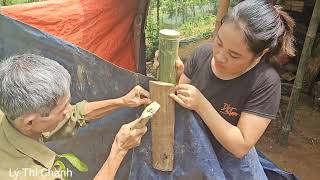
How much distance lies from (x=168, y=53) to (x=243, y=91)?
1.28ft

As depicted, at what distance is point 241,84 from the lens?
1696mm

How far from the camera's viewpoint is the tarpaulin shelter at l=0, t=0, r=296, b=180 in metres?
1.74

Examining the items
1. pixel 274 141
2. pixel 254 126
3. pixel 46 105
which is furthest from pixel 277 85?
pixel 274 141

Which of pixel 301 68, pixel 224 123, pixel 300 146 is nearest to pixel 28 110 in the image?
pixel 224 123

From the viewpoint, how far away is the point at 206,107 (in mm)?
1559

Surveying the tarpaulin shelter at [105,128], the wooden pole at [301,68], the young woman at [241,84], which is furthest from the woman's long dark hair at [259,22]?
the wooden pole at [301,68]

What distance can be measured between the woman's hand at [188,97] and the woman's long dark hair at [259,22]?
30 cm

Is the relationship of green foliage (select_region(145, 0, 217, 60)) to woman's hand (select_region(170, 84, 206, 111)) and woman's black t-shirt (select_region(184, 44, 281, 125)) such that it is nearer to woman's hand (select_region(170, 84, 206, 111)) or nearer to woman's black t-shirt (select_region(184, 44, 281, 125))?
woman's black t-shirt (select_region(184, 44, 281, 125))

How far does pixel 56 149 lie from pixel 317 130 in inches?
138

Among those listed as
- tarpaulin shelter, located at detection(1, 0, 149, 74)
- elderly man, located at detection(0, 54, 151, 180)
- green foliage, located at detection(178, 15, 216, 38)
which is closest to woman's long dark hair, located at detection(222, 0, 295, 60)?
elderly man, located at detection(0, 54, 151, 180)

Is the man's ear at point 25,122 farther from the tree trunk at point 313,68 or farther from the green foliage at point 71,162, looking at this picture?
the tree trunk at point 313,68

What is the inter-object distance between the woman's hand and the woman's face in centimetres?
21

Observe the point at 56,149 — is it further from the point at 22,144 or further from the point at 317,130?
the point at 317,130

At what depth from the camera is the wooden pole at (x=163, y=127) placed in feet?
5.17
